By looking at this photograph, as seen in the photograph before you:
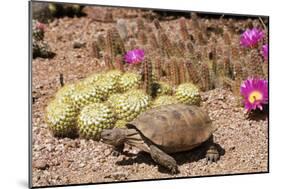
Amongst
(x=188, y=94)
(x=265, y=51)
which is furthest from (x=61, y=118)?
(x=265, y=51)

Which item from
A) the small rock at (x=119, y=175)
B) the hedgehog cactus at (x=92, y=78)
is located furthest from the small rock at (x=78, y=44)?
the small rock at (x=119, y=175)

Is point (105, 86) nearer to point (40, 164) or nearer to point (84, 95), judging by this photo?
point (84, 95)

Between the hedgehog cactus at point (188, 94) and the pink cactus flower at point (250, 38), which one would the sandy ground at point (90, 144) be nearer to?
the hedgehog cactus at point (188, 94)

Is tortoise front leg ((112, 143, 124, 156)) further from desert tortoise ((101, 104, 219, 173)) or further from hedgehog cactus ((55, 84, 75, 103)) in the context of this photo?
hedgehog cactus ((55, 84, 75, 103))

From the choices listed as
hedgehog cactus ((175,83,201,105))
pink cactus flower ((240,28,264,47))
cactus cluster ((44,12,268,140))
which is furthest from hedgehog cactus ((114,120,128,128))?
pink cactus flower ((240,28,264,47))

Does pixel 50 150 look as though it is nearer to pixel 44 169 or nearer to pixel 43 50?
pixel 44 169
